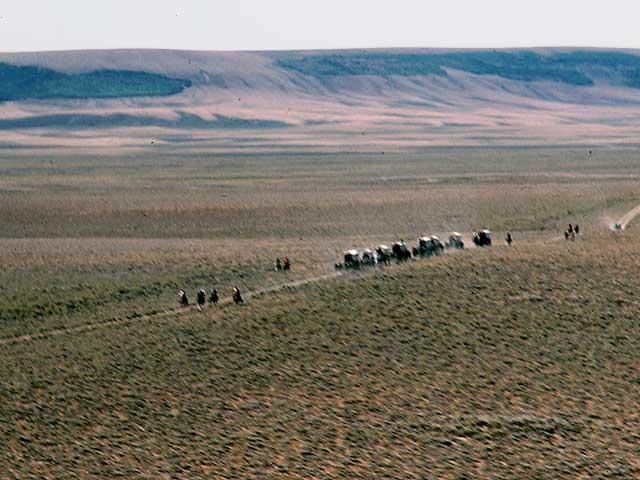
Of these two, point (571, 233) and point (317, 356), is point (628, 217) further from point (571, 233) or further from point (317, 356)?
point (317, 356)

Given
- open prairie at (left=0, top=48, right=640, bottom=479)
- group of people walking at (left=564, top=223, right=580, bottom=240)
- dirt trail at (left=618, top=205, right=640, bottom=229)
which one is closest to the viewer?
open prairie at (left=0, top=48, right=640, bottom=479)

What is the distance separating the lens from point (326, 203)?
220 feet

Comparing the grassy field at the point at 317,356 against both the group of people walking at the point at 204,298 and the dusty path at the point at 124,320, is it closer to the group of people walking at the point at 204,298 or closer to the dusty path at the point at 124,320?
the dusty path at the point at 124,320

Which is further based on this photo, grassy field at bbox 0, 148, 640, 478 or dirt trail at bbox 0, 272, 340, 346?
dirt trail at bbox 0, 272, 340, 346

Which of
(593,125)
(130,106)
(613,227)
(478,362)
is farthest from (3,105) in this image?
(478,362)

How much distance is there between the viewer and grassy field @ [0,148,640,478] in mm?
24531

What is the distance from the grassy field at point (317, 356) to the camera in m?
24.5

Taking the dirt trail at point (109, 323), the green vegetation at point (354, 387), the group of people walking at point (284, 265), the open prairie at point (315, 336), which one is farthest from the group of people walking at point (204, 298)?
the group of people walking at point (284, 265)

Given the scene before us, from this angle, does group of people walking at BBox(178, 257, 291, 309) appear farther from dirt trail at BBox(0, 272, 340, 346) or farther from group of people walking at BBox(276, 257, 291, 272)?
group of people walking at BBox(276, 257, 291, 272)

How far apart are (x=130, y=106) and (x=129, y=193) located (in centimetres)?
11664

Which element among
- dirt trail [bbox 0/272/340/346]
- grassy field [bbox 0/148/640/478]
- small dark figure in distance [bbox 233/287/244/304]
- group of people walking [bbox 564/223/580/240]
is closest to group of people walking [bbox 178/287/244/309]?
small dark figure in distance [bbox 233/287/244/304]

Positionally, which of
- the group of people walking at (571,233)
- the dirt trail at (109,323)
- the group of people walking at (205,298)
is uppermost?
the group of people walking at (571,233)

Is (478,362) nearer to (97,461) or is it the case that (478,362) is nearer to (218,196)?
(97,461)

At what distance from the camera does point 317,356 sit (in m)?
31.3
